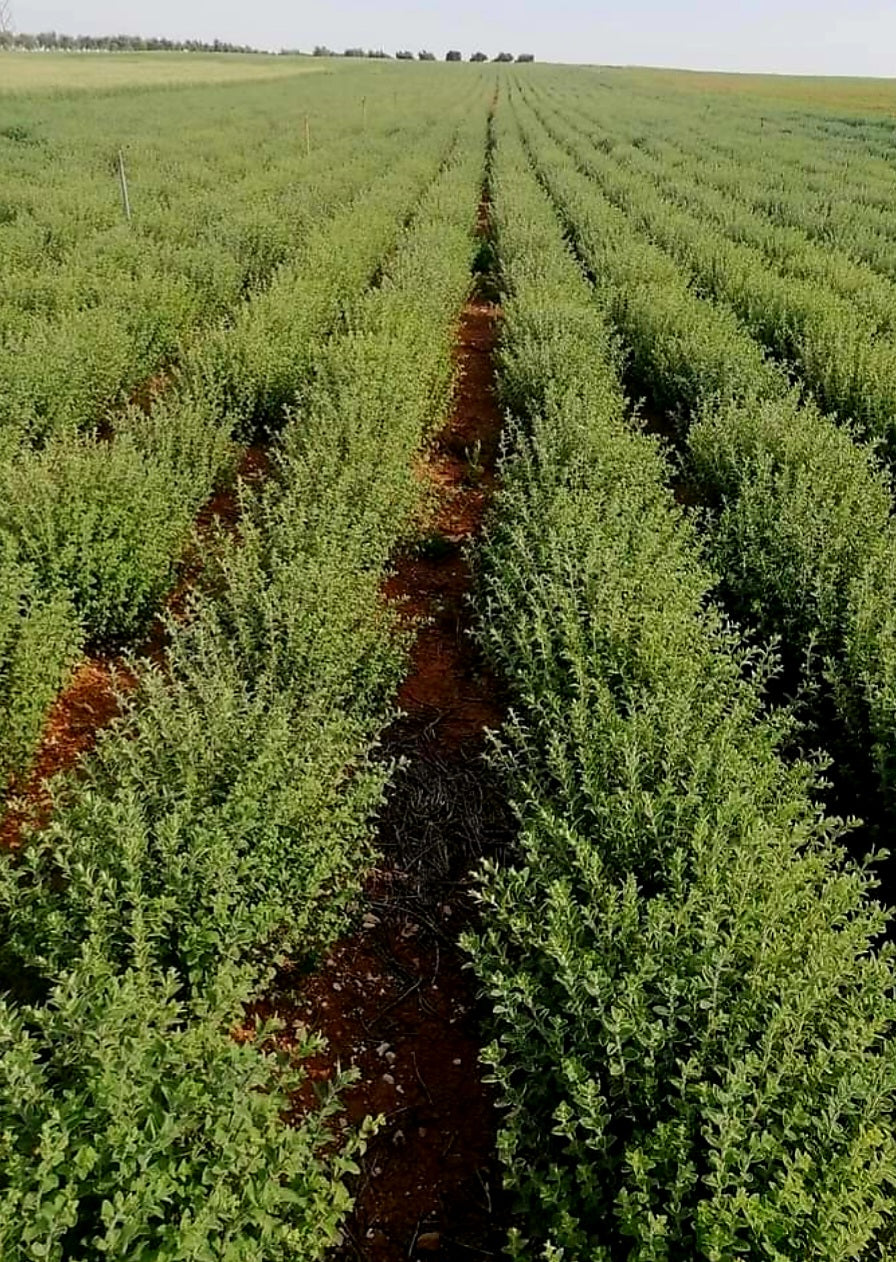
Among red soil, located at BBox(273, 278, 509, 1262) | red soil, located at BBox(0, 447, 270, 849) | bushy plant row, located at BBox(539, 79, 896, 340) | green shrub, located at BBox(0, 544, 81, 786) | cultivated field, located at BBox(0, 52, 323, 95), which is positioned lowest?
red soil, located at BBox(273, 278, 509, 1262)

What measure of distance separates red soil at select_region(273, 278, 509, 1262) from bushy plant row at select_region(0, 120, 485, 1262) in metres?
0.18

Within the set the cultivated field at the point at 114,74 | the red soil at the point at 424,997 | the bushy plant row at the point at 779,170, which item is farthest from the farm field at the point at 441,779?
the cultivated field at the point at 114,74

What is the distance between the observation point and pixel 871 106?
46.5m

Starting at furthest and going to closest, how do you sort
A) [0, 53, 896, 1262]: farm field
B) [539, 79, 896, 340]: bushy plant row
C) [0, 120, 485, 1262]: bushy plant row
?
[539, 79, 896, 340]: bushy plant row < [0, 53, 896, 1262]: farm field < [0, 120, 485, 1262]: bushy plant row

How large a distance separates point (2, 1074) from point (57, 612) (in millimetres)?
2539

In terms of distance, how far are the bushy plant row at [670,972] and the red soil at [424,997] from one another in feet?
0.84

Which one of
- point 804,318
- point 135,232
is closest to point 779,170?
point 804,318

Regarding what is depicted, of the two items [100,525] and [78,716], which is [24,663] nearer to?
[78,716]

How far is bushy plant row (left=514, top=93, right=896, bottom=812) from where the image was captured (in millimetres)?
4156

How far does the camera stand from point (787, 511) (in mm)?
5297

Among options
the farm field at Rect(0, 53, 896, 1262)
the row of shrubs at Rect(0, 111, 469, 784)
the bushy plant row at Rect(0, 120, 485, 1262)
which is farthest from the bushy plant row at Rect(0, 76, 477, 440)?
the bushy plant row at Rect(0, 120, 485, 1262)

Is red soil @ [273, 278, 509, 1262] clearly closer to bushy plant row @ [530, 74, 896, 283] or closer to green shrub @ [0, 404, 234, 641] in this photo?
green shrub @ [0, 404, 234, 641]

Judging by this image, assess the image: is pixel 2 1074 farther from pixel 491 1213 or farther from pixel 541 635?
pixel 541 635

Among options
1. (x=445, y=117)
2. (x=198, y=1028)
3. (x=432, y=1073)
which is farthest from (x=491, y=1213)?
(x=445, y=117)
